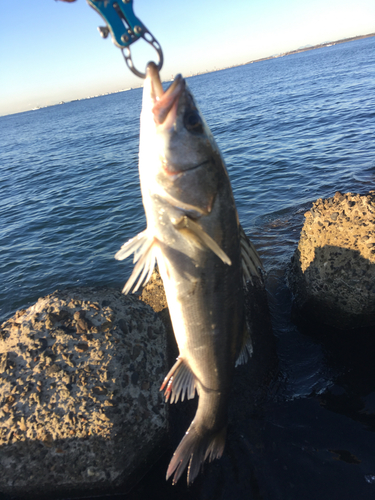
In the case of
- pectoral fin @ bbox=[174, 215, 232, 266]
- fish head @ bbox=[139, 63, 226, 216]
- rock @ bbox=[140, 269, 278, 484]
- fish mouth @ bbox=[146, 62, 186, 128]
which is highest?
fish mouth @ bbox=[146, 62, 186, 128]

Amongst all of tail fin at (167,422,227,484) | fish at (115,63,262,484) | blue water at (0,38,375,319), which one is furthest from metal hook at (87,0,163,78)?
blue water at (0,38,375,319)

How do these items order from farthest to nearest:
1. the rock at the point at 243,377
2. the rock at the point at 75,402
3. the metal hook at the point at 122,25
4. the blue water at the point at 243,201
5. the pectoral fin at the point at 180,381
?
the blue water at the point at 243,201 < the rock at the point at 243,377 < the rock at the point at 75,402 < the pectoral fin at the point at 180,381 < the metal hook at the point at 122,25

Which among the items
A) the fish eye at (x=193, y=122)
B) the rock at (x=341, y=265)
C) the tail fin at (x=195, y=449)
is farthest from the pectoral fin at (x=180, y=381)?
the rock at (x=341, y=265)

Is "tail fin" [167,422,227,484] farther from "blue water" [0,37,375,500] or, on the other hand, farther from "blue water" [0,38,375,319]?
"blue water" [0,38,375,319]

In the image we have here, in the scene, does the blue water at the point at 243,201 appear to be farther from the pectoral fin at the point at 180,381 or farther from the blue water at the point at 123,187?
the pectoral fin at the point at 180,381

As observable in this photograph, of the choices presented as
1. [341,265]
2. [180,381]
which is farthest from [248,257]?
[341,265]

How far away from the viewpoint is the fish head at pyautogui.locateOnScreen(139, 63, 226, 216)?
2.84 metres

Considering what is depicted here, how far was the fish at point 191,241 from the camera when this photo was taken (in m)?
2.88

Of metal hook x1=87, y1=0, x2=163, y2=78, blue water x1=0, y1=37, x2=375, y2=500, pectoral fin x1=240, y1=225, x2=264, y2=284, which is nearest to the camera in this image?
metal hook x1=87, y1=0, x2=163, y2=78

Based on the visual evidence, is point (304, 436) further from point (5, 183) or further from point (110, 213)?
point (5, 183)

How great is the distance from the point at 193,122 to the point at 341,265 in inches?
171

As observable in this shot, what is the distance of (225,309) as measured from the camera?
3.28m

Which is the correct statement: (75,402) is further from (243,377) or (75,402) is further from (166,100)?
(166,100)

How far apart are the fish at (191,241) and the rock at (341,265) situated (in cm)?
319
